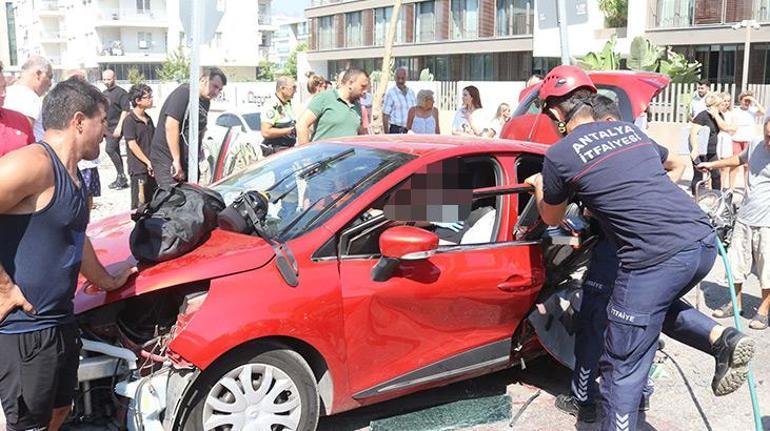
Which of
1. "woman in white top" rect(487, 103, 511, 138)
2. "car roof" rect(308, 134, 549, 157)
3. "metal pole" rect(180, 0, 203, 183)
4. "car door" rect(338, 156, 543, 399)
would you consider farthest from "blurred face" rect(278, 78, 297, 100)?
"car door" rect(338, 156, 543, 399)

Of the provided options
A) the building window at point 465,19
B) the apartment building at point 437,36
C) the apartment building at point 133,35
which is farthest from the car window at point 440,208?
the apartment building at point 133,35

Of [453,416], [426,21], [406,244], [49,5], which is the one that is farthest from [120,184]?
[49,5]

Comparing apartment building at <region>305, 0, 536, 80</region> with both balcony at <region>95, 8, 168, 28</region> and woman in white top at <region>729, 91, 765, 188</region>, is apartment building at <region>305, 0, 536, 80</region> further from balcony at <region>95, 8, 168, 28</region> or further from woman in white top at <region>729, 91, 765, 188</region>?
balcony at <region>95, 8, 168, 28</region>

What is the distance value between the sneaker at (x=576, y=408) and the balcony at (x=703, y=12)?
22680 mm

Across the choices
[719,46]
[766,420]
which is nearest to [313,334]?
[766,420]

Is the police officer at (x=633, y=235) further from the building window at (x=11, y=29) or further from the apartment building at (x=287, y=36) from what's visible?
the building window at (x=11, y=29)

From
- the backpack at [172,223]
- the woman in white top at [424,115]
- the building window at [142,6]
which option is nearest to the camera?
the backpack at [172,223]

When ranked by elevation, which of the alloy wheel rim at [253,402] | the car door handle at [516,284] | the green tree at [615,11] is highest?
the green tree at [615,11]

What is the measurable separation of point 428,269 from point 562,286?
0.98 meters

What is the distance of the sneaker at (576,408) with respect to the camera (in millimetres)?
4387

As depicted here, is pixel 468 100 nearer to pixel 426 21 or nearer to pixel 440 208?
pixel 440 208

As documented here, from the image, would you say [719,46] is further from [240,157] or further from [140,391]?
[140,391]

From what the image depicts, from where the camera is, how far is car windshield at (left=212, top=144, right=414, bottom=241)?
13.2ft

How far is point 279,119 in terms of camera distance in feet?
29.1
